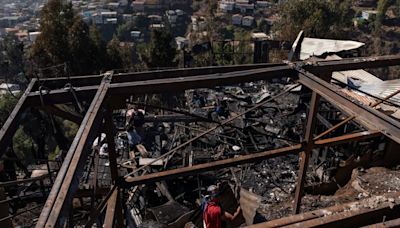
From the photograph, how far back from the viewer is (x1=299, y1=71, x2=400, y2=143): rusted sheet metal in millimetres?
3643

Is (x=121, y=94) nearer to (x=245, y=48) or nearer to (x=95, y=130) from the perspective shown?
(x=95, y=130)

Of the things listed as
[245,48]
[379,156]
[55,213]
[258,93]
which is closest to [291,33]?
[245,48]

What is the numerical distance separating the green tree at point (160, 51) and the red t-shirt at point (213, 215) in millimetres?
17701

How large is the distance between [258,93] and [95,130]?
12940mm

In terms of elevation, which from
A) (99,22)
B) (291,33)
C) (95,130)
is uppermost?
(95,130)

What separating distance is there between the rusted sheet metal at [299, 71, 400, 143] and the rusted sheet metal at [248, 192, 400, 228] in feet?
2.20

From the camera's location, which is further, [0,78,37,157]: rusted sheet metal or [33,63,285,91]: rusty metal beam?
[33,63,285,91]: rusty metal beam

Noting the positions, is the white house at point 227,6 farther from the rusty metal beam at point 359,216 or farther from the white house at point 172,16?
the rusty metal beam at point 359,216

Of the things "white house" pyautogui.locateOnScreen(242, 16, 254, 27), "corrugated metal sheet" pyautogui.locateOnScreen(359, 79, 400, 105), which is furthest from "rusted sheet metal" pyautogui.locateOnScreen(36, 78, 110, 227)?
"white house" pyautogui.locateOnScreen(242, 16, 254, 27)

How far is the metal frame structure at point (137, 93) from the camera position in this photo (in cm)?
319

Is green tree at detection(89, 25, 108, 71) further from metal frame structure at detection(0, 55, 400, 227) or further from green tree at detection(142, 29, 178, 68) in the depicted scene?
metal frame structure at detection(0, 55, 400, 227)

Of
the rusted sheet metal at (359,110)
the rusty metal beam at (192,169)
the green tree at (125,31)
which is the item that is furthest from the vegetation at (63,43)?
the green tree at (125,31)

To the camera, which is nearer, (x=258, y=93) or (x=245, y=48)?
(x=258, y=93)

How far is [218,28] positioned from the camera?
55.7 metres
